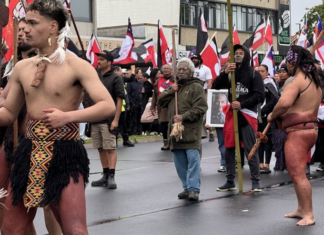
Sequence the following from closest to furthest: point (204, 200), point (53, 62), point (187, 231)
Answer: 1. point (53, 62)
2. point (187, 231)
3. point (204, 200)

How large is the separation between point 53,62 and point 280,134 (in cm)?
404

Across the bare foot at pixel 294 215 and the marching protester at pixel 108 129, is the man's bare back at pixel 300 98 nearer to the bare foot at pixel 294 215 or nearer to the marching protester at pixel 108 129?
the bare foot at pixel 294 215

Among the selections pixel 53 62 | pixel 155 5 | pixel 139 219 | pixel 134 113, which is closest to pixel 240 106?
pixel 139 219

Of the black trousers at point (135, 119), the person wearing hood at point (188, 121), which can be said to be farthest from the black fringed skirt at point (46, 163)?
the black trousers at point (135, 119)

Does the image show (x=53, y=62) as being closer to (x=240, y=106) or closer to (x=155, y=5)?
(x=240, y=106)

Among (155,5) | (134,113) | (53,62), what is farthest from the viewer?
(155,5)

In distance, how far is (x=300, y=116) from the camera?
27.1 ft

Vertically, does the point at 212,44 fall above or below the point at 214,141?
above

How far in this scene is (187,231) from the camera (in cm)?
780

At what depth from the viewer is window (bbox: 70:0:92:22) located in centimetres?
4394

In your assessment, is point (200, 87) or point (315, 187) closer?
point (200, 87)

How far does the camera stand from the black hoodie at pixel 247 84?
408 inches

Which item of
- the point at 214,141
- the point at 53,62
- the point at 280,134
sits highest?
the point at 53,62

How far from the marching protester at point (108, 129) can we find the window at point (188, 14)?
4261cm
